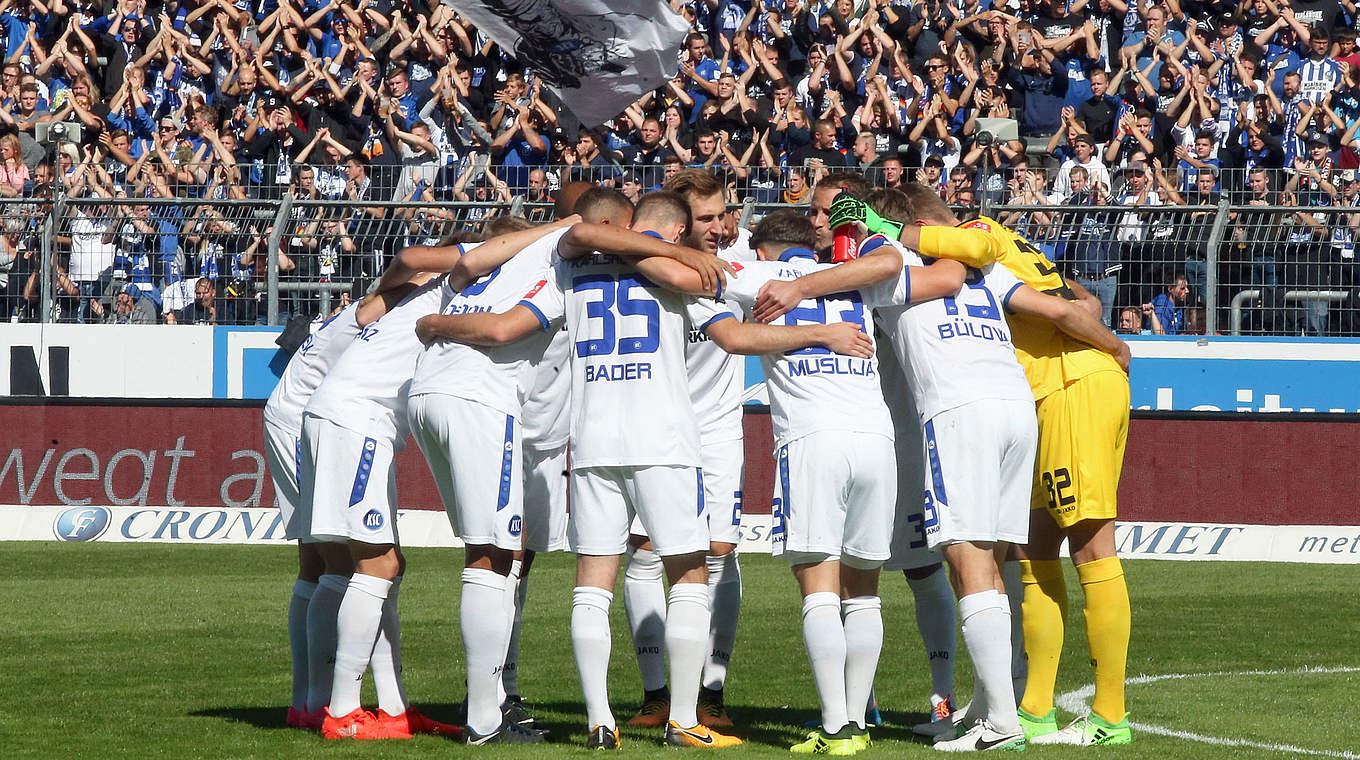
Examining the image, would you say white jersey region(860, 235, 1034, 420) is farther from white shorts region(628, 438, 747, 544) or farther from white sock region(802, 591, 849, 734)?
white shorts region(628, 438, 747, 544)

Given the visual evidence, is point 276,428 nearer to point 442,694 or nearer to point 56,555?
point 442,694

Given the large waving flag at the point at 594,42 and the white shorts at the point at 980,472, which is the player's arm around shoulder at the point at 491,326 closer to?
the white shorts at the point at 980,472

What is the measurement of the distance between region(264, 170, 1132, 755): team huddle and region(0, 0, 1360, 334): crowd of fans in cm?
881

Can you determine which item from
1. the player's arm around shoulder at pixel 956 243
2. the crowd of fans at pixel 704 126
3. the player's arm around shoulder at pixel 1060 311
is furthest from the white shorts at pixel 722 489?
the crowd of fans at pixel 704 126

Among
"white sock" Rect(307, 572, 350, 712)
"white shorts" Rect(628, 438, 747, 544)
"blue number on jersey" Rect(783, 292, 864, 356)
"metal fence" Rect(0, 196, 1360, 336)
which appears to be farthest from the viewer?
"metal fence" Rect(0, 196, 1360, 336)

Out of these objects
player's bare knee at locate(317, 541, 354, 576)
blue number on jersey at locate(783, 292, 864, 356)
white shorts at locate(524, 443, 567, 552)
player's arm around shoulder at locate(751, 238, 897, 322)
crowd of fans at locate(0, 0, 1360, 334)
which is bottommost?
player's bare knee at locate(317, 541, 354, 576)

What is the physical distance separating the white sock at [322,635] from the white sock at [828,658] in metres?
1.96

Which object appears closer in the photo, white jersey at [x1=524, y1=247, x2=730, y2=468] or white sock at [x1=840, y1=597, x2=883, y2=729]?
white jersey at [x1=524, y1=247, x2=730, y2=468]

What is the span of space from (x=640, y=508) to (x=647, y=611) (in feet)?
2.60

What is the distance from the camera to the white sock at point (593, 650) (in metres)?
6.24

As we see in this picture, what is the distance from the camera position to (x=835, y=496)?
626cm

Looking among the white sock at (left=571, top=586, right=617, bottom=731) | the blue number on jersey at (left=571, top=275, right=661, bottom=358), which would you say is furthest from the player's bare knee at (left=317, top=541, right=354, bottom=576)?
the blue number on jersey at (left=571, top=275, right=661, bottom=358)

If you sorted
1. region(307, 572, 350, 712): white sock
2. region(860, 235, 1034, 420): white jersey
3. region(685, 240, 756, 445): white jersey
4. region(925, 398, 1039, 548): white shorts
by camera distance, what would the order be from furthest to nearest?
1. region(685, 240, 756, 445): white jersey
2. region(307, 572, 350, 712): white sock
3. region(860, 235, 1034, 420): white jersey
4. region(925, 398, 1039, 548): white shorts

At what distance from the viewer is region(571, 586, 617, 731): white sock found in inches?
246
